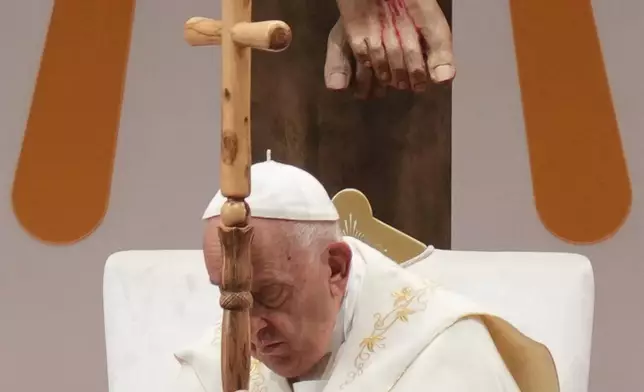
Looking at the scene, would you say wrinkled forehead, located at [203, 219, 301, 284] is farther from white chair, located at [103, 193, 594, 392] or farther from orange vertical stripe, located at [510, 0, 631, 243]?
orange vertical stripe, located at [510, 0, 631, 243]

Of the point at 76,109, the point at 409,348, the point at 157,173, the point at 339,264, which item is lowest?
the point at 409,348

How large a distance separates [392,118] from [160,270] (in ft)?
1.85

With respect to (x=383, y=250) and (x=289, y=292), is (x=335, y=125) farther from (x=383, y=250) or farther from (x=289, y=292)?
(x=289, y=292)

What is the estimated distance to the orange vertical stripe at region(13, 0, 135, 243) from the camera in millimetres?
2295

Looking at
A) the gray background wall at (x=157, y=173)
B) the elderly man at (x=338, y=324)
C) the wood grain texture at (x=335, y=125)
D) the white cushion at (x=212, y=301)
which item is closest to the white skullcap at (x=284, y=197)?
the elderly man at (x=338, y=324)

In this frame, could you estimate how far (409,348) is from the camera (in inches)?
51.8

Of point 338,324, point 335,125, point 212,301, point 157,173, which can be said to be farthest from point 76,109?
point 338,324

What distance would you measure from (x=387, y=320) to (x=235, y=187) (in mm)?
480

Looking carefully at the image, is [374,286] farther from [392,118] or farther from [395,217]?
[392,118]

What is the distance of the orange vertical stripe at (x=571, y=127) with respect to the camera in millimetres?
2109

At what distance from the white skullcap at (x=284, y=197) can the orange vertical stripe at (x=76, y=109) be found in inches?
43.5

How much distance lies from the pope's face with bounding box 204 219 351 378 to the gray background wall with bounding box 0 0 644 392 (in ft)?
3.14

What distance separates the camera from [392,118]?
4.69 feet

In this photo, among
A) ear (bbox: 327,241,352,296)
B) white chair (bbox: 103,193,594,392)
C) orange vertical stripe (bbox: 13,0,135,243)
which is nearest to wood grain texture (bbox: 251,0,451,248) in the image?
white chair (bbox: 103,193,594,392)
